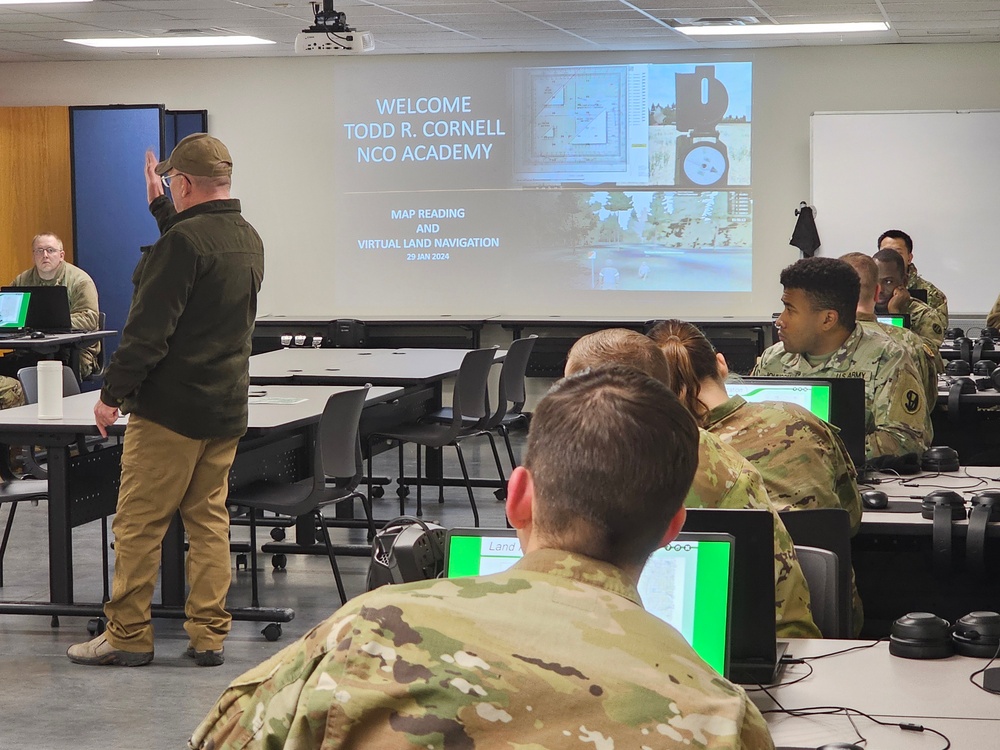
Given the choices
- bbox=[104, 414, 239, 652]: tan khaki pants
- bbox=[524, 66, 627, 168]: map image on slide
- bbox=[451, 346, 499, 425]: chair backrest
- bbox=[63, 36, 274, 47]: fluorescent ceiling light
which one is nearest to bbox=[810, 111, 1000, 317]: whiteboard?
bbox=[524, 66, 627, 168]: map image on slide

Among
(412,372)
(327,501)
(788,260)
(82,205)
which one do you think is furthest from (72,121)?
(327,501)

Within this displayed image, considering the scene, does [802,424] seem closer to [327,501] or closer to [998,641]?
[998,641]

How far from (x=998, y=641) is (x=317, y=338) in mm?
7876

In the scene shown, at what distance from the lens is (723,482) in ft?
7.20

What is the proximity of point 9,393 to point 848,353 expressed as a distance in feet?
18.1

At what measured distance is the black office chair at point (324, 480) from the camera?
4.56m

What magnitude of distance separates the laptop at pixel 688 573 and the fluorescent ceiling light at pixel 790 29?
7403mm

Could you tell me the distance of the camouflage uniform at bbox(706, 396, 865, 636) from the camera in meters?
2.70

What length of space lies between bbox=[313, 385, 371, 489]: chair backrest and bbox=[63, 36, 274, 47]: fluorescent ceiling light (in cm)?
530

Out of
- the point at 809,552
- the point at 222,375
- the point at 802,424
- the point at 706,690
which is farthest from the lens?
the point at 222,375

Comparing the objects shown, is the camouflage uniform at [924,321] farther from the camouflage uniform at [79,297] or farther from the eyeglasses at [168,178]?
the camouflage uniform at [79,297]

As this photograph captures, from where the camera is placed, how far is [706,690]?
3.38ft

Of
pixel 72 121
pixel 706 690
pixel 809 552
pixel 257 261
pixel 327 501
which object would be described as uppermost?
pixel 72 121

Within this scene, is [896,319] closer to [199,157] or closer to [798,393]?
[798,393]
